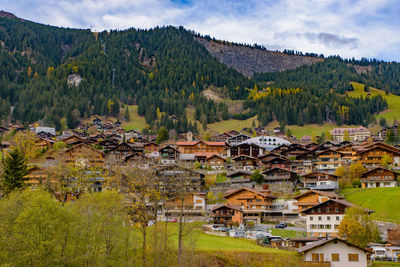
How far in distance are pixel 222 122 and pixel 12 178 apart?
125964mm

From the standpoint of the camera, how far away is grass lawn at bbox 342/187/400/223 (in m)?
57.4

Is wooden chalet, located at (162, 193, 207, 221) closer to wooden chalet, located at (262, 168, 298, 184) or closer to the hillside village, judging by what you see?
the hillside village

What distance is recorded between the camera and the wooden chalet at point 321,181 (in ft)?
246

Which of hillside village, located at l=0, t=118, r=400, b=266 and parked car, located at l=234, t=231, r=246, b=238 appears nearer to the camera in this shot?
parked car, located at l=234, t=231, r=246, b=238

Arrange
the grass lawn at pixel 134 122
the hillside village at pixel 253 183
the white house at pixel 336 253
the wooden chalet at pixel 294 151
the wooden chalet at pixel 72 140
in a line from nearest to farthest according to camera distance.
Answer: the white house at pixel 336 253, the hillside village at pixel 253 183, the wooden chalet at pixel 294 151, the wooden chalet at pixel 72 140, the grass lawn at pixel 134 122

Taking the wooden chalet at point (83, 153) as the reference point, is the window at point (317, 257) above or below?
below

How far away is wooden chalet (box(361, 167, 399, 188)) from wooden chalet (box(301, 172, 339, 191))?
192 inches

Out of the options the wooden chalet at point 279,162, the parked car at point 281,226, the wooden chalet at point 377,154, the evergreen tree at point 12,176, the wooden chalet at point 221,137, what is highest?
the wooden chalet at point 221,137

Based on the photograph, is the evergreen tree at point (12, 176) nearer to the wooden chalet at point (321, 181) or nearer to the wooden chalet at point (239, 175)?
the wooden chalet at point (239, 175)

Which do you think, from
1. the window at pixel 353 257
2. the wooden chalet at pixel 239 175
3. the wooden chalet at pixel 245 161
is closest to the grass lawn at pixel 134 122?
the wooden chalet at pixel 245 161

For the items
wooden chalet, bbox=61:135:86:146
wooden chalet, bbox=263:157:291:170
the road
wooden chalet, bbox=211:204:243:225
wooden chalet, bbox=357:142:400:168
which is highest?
wooden chalet, bbox=61:135:86:146

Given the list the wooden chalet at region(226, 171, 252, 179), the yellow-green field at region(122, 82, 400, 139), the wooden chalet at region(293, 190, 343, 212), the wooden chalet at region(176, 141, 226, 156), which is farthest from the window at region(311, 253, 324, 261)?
the yellow-green field at region(122, 82, 400, 139)

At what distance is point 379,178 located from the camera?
74.3m

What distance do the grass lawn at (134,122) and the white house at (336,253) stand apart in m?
131
